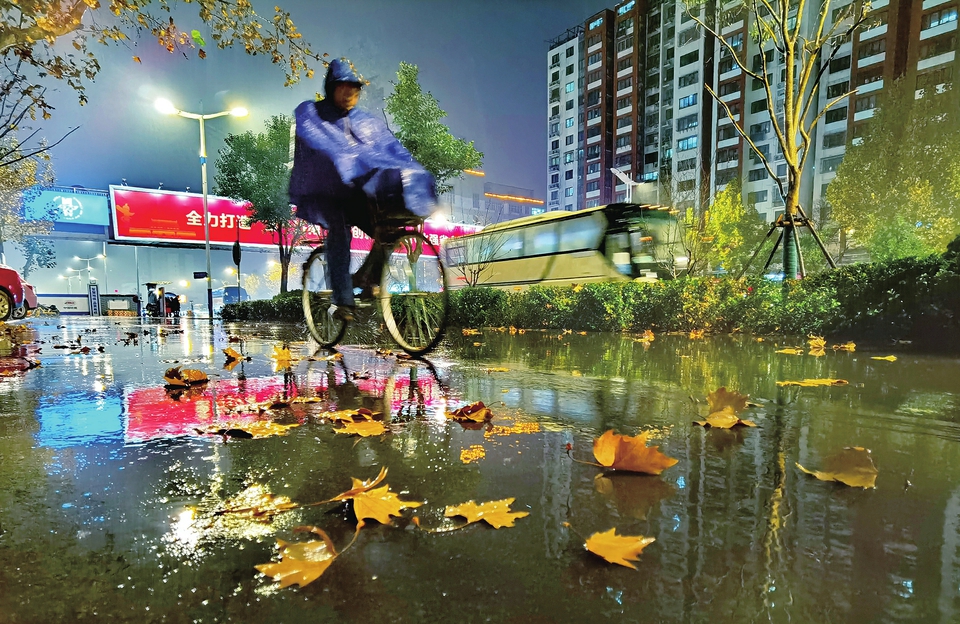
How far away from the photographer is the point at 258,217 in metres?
19.4

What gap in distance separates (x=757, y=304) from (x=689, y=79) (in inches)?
2260

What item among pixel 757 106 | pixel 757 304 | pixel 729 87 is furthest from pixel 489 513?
pixel 729 87

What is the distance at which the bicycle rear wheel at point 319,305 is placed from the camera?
5.31m

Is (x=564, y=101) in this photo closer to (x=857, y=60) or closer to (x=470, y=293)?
(x=857, y=60)

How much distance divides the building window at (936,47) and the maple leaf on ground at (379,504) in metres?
43.7

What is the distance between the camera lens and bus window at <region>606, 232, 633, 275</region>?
15.3 metres

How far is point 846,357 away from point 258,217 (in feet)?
65.5

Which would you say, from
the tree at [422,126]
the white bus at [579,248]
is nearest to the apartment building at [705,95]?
the white bus at [579,248]

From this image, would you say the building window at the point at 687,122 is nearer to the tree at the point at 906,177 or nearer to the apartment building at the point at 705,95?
the apartment building at the point at 705,95

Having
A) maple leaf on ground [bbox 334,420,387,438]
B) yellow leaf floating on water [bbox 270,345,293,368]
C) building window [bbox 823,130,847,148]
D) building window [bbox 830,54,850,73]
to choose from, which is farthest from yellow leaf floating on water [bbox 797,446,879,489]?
building window [bbox 830,54,850,73]

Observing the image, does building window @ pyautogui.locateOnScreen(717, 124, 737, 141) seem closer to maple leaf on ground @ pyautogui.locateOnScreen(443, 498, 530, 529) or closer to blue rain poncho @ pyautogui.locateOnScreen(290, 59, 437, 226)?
blue rain poncho @ pyautogui.locateOnScreen(290, 59, 437, 226)

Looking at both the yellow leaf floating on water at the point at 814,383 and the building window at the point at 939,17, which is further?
the building window at the point at 939,17

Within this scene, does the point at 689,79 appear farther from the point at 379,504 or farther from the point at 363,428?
the point at 379,504

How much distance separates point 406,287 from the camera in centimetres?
498
